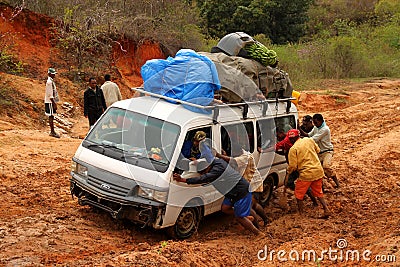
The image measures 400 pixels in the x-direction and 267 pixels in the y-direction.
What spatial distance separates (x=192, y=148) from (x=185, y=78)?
1093 millimetres

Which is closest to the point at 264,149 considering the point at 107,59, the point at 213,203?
the point at 213,203

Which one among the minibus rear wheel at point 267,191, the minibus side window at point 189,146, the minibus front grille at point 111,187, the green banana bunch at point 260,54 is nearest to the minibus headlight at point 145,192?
the minibus front grille at point 111,187

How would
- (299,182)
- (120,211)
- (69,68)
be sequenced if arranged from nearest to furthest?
1. (120,211)
2. (299,182)
3. (69,68)

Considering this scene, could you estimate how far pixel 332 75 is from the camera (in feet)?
86.3

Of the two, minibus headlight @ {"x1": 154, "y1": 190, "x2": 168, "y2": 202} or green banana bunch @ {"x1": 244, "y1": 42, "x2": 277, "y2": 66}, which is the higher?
green banana bunch @ {"x1": 244, "y1": 42, "x2": 277, "y2": 66}

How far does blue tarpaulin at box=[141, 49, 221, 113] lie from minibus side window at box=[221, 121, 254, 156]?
1.73ft

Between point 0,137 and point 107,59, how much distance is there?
1010 centimetres

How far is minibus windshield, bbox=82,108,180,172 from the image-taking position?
6.46 meters

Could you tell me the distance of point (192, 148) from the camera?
670 centimetres

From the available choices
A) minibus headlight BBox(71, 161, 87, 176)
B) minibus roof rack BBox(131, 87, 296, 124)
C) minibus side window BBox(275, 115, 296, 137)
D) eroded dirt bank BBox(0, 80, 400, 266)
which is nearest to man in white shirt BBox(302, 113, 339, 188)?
minibus side window BBox(275, 115, 296, 137)

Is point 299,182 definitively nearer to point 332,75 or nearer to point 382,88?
point 382,88

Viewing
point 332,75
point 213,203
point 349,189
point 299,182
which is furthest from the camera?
point 332,75

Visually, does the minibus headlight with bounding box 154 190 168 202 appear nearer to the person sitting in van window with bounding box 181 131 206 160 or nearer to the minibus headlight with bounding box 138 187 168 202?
the minibus headlight with bounding box 138 187 168 202

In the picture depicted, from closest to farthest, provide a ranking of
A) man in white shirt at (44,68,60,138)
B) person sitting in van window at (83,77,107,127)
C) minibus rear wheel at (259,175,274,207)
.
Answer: minibus rear wheel at (259,175,274,207) → person sitting in van window at (83,77,107,127) → man in white shirt at (44,68,60,138)
